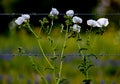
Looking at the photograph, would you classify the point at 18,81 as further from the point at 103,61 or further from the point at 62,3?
the point at 62,3

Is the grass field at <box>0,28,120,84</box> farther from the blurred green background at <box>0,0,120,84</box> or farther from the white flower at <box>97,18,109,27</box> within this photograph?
the white flower at <box>97,18,109,27</box>

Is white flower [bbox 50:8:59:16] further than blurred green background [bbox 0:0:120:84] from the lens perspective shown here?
No

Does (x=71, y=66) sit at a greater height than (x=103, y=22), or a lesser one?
greater

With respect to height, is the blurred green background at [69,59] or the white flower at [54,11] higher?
the blurred green background at [69,59]

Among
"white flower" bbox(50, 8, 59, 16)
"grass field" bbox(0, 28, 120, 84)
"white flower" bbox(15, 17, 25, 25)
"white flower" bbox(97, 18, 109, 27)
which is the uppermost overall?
"grass field" bbox(0, 28, 120, 84)

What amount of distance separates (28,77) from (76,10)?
6880 millimetres

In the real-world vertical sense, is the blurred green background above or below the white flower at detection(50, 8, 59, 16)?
above

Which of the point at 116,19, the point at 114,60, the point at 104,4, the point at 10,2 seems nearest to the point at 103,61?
the point at 114,60

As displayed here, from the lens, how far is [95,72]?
16.7ft

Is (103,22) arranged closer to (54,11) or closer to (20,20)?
(54,11)

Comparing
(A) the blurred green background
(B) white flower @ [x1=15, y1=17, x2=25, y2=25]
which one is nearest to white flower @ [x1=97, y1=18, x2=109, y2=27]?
(A) the blurred green background

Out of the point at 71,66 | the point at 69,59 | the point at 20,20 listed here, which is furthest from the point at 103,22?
the point at 69,59

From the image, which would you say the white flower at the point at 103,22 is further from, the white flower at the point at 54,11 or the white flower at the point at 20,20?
the white flower at the point at 20,20


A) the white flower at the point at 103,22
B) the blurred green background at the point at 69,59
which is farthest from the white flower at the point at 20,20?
the white flower at the point at 103,22
